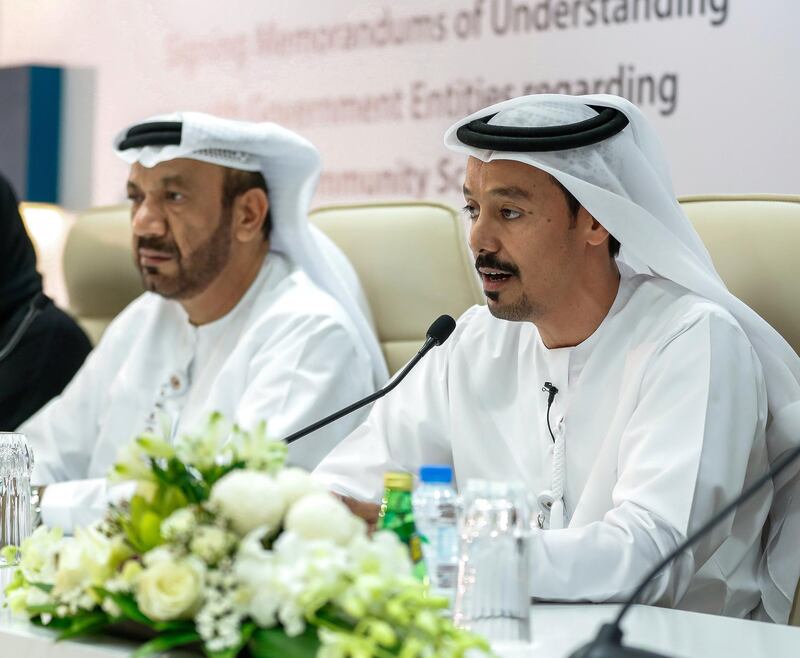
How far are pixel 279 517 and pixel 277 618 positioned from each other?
0.10 metres

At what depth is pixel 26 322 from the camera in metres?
4.08

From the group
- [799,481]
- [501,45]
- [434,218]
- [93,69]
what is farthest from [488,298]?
[93,69]

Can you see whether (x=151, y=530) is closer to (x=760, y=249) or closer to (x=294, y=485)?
(x=294, y=485)

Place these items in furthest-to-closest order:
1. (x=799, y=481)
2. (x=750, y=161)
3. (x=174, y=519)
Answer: (x=750, y=161) < (x=799, y=481) < (x=174, y=519)

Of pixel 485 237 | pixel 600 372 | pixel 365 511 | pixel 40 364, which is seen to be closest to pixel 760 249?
pixel 600 372

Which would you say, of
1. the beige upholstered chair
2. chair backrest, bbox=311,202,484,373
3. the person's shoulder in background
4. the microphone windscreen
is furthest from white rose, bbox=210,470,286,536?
the person's shoulder in background

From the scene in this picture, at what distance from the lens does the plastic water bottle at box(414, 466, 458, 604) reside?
5.08 ft

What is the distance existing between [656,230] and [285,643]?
1.37m

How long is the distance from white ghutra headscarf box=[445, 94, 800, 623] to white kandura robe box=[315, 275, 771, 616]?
43 millimetres

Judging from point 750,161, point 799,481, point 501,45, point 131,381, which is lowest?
point 131,381

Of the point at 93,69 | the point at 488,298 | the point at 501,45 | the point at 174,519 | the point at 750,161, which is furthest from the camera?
the point at 93,69

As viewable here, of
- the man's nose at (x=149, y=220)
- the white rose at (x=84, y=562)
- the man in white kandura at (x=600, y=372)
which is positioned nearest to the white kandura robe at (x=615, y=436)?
the man in white kandura at (x=600, y=372)

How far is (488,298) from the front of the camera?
2490mm

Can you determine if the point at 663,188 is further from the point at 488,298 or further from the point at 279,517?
the point at 279,517
